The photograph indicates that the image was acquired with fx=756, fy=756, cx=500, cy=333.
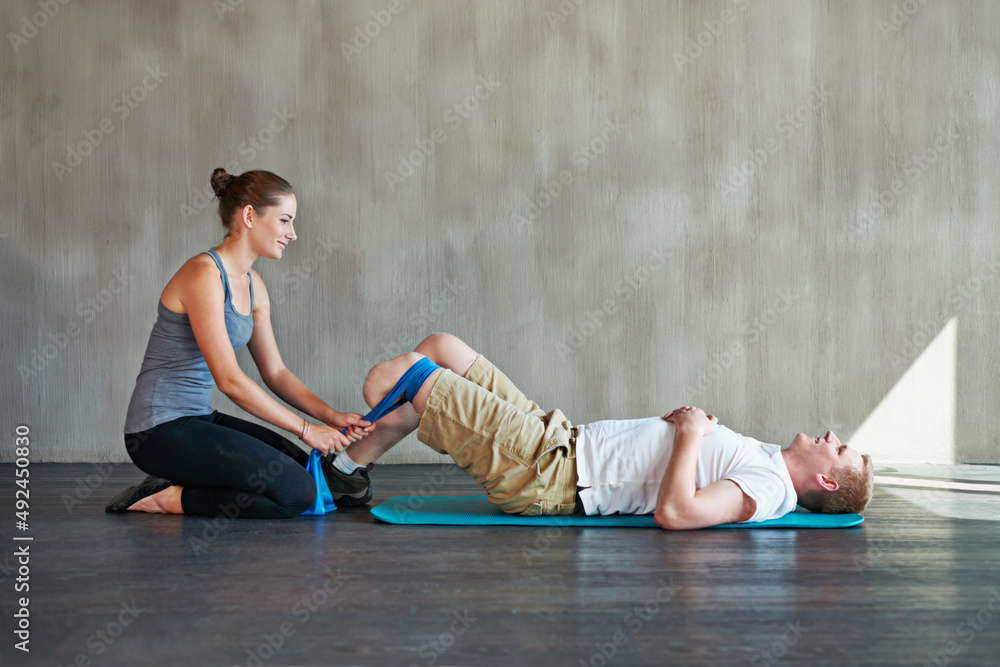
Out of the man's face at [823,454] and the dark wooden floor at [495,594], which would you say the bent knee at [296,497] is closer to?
the dark wooden floor at [495,594]

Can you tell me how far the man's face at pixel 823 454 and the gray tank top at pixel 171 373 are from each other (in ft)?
5.60

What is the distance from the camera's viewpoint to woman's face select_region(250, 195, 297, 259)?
7.70 ft

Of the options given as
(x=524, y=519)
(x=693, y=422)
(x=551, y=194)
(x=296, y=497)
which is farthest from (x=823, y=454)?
(x=551, y=194)

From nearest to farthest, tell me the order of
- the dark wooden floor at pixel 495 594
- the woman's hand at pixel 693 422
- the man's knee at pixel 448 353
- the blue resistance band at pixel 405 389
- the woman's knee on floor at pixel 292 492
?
the dark wooden floor at pixel 495 594 → the woman's hand at pixel 693 422 → the blue resistance band at pixel 405 389 → the woman's knee on floor at pixel 292 492 → the man's knee at pixel 448 353

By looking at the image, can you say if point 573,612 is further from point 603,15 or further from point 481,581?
point 603,15

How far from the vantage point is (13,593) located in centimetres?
151

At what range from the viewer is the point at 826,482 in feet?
6.93

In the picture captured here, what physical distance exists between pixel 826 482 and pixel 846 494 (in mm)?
111

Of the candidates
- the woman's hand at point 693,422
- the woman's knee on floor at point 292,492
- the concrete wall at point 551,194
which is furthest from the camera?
the concrete wall at point 551,194

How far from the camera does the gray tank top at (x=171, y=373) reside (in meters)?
2.26

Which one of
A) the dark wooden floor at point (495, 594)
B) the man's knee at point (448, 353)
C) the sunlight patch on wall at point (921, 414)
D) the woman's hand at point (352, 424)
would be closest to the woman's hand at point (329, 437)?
the woman's hand at point (352, 424)

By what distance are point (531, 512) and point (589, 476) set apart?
21cm

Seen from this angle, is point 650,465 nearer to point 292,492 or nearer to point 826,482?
point 826,482

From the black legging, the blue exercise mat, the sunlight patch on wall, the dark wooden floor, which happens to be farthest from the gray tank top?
the sunlight patch on wall
